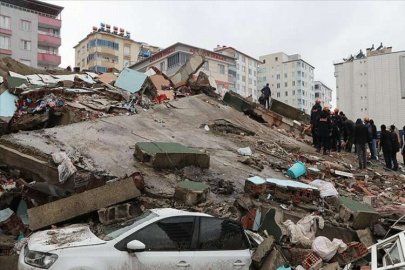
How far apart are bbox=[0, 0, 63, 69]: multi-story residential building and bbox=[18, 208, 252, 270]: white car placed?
4467 cm

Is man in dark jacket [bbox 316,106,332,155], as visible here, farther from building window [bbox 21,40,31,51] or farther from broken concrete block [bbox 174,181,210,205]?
building window [bbox 21,40,31,51]

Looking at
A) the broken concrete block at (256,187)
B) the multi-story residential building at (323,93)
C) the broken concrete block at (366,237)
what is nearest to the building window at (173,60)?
the broken concrete block at (256,187)

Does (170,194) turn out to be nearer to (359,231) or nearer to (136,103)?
(359,231)

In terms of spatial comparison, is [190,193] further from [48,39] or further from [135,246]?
[48,39]

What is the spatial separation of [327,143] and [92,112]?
838cm

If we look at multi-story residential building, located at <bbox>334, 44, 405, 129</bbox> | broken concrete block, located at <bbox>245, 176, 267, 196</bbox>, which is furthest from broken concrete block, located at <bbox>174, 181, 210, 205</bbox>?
multi-story residential building, located at <bbox>334, 44, 405, 129</bbox>

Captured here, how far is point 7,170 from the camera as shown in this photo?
28.4 ft

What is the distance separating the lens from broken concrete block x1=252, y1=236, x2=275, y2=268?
5133 millimetres

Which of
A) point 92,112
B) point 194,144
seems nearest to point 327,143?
point 194,144

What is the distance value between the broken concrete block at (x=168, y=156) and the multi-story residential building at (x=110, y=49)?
184 feet

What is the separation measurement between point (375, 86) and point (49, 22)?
149 ft

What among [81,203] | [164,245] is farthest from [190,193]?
[164,245]

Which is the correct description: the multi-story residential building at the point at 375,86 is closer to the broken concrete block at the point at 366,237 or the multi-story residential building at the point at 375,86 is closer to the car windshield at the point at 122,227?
the broken concrete block at the point at 366,237

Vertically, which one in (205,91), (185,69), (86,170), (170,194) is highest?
(185,69)
